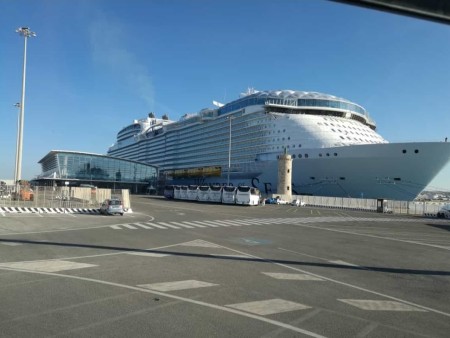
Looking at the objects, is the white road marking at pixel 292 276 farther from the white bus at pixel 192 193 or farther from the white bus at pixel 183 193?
the white bus at pixel 183 193

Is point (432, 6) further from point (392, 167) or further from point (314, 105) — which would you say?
point (314, 105)

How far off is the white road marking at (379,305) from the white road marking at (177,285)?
2881mm

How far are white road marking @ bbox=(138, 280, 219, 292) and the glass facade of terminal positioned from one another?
4145 inches

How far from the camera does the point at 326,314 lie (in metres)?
6.79

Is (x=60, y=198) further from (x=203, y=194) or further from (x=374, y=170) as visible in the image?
(x=374, y=170)

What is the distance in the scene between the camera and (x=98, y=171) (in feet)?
373

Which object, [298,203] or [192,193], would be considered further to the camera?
[192,193]

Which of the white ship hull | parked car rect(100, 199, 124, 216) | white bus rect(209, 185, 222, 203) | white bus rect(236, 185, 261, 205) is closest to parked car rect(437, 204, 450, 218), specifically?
the white ship hull

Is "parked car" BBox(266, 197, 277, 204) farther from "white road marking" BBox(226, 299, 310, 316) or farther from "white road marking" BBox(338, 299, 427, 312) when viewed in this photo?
"white road marking" BBox(226, 299, 310, 316)

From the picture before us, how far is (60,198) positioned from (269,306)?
37863 mm

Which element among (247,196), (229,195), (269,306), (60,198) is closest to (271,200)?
(229,195)

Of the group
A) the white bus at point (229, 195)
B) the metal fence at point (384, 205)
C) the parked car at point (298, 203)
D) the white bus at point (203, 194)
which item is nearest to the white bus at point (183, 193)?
the white bus at point (203, 194)

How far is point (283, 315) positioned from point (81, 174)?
113481mm

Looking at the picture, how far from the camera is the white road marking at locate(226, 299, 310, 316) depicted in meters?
6.87
